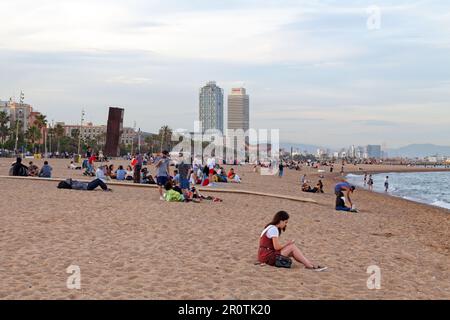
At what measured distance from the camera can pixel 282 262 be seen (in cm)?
818

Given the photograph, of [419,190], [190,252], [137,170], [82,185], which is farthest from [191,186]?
[419,190]

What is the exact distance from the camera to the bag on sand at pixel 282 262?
26.8ft

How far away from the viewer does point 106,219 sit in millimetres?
11984

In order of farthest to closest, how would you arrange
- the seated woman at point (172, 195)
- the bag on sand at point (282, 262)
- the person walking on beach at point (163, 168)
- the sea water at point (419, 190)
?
the sea water at point (419, 190) → the person walking on beach at point (163, 168) → the seated woman at point (172, 195) → the bag on sand at point (282, 262)

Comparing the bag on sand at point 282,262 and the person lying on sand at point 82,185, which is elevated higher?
the person lying on sand at point 82,185

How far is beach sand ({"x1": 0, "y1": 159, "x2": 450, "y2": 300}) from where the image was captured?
22.1 ft

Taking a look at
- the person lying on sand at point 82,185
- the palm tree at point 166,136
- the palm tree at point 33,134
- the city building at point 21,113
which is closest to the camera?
the person lying on sand at point 82,185

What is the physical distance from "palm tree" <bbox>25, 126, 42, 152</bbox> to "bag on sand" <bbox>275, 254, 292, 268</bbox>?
341 feet

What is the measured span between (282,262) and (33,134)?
106 m

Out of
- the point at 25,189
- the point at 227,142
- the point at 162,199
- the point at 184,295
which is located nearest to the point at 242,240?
the point at 184,295

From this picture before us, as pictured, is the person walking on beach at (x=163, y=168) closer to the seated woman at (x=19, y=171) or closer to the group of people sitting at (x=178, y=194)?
the group of people sitting at (x=178, y=194)

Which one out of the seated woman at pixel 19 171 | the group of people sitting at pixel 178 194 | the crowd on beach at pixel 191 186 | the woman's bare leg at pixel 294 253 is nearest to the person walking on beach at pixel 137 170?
the crowd on beach at pixel 191 186

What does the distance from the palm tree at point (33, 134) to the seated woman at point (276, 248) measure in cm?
10372

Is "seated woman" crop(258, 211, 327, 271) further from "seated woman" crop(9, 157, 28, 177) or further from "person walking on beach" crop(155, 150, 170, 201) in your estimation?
"seated woman" crop(9, 157, 28, 177)
